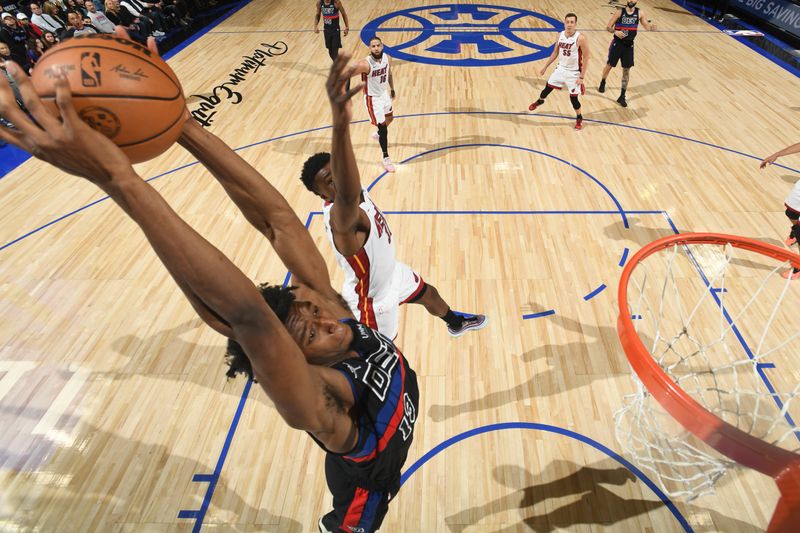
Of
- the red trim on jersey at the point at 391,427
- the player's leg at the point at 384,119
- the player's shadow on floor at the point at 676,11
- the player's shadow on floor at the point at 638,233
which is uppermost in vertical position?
the red trim on jersey at the point at 391,427

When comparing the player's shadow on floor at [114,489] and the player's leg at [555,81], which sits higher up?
the player's leg at [555,81]

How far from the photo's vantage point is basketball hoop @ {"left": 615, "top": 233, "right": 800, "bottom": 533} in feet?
6.33

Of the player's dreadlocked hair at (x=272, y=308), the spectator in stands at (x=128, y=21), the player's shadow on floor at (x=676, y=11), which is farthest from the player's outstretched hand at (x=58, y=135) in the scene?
the player's shadow on floor at (x=676, y=11)

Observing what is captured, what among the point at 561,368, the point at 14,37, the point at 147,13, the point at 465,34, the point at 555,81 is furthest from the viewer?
the point at 147,13

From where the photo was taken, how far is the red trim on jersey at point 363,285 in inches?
121

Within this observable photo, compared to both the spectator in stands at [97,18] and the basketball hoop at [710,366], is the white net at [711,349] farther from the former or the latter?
the spectator in stands at [97,18]

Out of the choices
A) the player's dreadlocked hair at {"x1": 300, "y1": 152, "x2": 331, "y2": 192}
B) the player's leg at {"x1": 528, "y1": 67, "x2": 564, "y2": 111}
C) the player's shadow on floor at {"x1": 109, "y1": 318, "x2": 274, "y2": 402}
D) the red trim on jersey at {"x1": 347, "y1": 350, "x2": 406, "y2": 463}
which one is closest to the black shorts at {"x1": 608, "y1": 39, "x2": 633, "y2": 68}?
the player's leg at {"x1": 528, "y1": 67, "x2": 564, "y2": 111}

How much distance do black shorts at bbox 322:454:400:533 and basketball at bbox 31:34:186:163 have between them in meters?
1.58

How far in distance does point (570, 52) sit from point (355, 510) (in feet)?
23.1

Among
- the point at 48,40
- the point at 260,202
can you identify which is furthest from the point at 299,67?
the point at 260,202

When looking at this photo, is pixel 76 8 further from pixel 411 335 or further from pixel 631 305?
pixel 631 305

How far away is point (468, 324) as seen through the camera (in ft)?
13.6

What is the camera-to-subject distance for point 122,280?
A: 195 inches

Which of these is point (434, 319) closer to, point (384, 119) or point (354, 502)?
point (354, 502)
